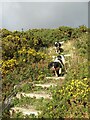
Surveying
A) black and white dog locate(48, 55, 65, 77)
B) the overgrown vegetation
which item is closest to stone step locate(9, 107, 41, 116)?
the overgrown vegetation

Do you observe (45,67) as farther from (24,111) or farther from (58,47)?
(24,111)

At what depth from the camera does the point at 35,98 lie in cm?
1309


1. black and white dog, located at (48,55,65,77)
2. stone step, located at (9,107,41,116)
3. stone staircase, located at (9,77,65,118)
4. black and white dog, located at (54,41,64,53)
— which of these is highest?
black and white dog, located at (54,41,64,53)

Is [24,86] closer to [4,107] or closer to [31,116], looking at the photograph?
[4,107]

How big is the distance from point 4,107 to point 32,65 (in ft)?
14.9

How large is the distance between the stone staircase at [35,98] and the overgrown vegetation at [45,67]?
1.14 ft

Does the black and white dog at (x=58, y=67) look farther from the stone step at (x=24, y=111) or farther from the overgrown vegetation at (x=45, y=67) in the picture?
the stone step at (x=24, y=111)

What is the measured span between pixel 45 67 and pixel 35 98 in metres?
3.69

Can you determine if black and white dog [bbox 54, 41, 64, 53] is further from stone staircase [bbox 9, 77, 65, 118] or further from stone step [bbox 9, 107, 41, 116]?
stone step [bbox 9, 107, 41, 116]

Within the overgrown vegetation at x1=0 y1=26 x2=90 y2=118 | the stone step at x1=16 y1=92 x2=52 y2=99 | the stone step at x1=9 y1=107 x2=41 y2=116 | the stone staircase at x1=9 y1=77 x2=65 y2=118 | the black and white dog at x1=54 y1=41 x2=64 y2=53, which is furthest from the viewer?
the black and white dog at x1=54 y1=41 x2=64 y2=53

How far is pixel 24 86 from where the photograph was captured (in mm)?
14117

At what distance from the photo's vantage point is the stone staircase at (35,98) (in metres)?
12.2

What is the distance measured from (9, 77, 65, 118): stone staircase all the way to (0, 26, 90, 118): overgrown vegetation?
0.35 meters

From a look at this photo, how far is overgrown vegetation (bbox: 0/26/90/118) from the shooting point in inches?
456
